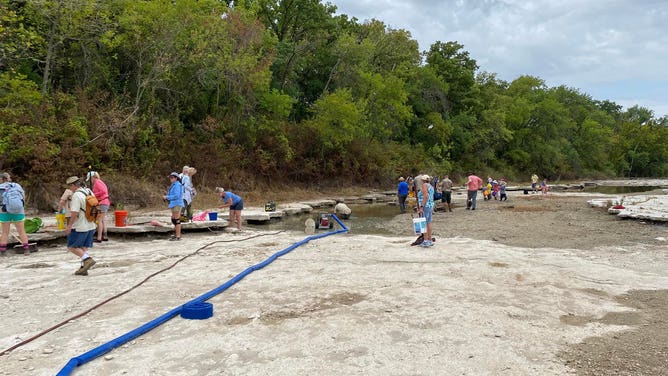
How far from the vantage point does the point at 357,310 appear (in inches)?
218

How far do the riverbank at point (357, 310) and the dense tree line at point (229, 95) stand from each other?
10.1 metres

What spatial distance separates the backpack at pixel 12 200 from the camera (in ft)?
28.9

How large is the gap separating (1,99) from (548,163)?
62.9 m

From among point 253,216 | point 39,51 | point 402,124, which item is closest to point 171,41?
point 39,51

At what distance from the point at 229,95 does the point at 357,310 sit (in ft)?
77.9

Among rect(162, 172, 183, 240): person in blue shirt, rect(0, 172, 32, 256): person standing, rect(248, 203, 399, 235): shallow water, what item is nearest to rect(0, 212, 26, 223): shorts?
rect(0, 172, 32, 256): person standing

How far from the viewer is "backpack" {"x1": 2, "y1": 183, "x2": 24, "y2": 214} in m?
8.82

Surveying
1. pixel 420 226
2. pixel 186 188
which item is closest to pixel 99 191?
pixel 186 188

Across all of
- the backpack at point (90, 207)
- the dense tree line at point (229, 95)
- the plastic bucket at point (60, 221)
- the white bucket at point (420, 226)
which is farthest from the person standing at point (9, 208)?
the white bucket at point (420, 226)

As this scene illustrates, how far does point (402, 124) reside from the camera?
42.3 m

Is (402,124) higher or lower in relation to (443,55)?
lower

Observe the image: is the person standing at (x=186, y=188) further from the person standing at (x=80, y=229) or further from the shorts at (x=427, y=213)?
the shorts at (x=427, y=213)

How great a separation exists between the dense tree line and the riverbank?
33.2 feet

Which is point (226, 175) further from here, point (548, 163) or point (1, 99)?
point (548, 163)
